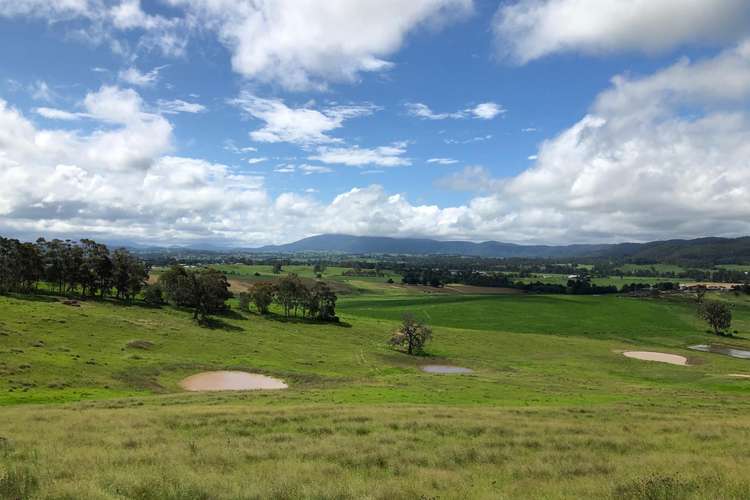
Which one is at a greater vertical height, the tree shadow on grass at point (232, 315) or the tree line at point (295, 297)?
the tree line at point (295, 297)

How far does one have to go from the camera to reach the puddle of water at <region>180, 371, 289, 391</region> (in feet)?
169

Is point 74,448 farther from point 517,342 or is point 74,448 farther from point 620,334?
point 620,334

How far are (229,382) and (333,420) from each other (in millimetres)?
33620

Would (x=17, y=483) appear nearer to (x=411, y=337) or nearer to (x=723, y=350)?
(x=411, y=337)

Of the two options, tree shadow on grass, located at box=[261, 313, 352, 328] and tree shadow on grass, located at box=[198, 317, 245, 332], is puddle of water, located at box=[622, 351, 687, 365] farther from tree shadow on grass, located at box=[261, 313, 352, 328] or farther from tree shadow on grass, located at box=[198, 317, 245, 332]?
tree shadow on grass, located at box=[198, 317, 245, 332]

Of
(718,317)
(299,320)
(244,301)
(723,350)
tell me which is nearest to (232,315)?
(244,301)

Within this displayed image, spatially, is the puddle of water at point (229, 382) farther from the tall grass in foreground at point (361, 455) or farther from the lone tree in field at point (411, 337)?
the lone tree in field at point (411, 337)

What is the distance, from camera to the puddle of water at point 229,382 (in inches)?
2023

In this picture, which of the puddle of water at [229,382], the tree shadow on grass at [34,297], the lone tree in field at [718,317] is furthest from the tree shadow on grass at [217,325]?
the lone tree in field at [718,317]

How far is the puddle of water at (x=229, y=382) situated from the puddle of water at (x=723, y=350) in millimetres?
100308

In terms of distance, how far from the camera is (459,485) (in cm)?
1369

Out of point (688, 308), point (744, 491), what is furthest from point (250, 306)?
point (688, 308)

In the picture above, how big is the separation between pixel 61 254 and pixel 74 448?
106320 millimetres

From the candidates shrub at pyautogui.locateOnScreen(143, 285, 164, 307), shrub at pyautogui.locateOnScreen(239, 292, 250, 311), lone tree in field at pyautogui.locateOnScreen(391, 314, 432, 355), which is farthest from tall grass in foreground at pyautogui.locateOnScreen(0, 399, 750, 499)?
shrub at pyautogui.locateOnScreen(239, 292, 250, 311)
